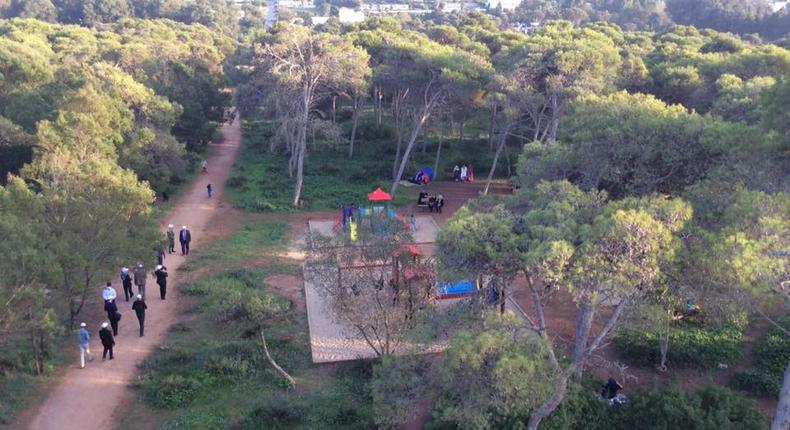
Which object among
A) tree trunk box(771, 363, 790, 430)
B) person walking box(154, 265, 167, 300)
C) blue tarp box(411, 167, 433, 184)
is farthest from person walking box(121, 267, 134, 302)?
blue tarp box(411, 167, 433, 184)

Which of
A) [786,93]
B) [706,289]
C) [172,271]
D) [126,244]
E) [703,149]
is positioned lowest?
[172,271]

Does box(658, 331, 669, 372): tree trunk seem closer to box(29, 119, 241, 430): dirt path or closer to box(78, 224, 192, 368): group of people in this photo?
box(29, 119, 241, 430): dirt path

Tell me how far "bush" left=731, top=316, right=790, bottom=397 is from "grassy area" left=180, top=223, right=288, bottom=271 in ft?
44.5

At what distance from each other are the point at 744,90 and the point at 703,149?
10500 mm

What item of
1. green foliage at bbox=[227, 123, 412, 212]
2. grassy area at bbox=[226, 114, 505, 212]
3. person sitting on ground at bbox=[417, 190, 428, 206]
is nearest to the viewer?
person sitting on ground at bbox=[417, 190, 428, 206]

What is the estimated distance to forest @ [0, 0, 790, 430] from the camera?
28.7 ft

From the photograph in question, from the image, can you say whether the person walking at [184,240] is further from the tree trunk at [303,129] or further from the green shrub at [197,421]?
the green shrub at [197,421]

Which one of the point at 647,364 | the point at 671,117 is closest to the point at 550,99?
the point at 671,117

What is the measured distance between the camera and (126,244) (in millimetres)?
14258

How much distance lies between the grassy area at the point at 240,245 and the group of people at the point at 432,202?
556 cm

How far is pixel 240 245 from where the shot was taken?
20.5 meters

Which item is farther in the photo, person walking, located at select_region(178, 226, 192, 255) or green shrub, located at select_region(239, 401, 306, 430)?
person walking, located at select_region(178, 226, 192, 255)

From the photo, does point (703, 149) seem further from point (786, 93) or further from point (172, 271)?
point (172, 271)

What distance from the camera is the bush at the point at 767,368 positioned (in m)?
12.3
